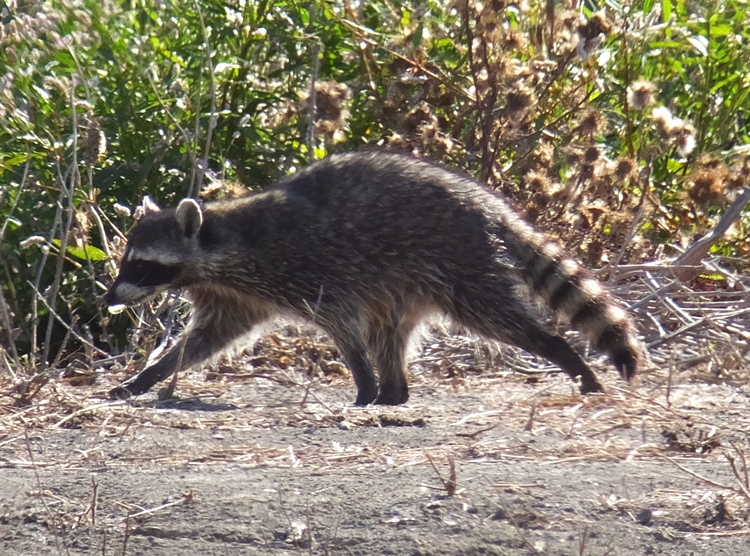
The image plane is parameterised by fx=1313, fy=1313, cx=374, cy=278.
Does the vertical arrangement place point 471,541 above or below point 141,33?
below

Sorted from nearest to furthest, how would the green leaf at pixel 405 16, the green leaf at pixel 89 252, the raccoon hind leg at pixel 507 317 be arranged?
1. the raccoon hind leg at pixel 507 317
2. the green leaf at pixel 89 252
3. the green leaf at pixel 405 16

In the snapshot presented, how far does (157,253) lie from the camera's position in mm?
5980

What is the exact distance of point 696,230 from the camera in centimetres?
709

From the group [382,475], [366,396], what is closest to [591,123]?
[366,396]

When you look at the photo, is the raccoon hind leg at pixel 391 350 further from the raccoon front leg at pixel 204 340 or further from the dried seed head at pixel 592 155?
the dried seed head at pixel 592 155

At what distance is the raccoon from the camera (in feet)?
18.8

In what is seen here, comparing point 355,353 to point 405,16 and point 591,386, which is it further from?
point 405,16

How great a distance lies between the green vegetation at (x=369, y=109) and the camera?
6.51m

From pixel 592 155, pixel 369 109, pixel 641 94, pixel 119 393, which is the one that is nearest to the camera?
pixel 119 393

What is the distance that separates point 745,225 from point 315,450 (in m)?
3.95

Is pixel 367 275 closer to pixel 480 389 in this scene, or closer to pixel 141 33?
pixel 480 389

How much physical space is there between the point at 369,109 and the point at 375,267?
167 centimetres

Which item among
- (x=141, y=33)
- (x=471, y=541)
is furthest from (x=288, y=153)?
(x=471, y=541)

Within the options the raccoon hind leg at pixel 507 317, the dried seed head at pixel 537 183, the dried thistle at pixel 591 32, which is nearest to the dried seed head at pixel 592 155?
the dried seed head at pixel 537 183
